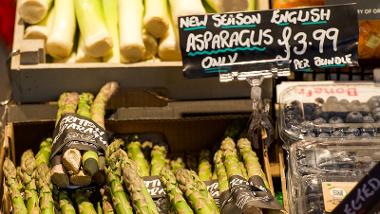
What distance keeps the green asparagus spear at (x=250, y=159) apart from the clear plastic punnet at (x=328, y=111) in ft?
0.53

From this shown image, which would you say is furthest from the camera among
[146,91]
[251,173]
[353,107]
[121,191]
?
[146,91]

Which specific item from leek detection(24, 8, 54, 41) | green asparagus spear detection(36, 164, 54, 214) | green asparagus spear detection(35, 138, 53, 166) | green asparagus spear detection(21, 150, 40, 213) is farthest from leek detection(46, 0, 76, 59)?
green asparagus spear detection(36, 164, 54, 214)

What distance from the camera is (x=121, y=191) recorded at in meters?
2.71

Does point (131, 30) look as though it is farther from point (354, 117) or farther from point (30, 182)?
point (354, 117)

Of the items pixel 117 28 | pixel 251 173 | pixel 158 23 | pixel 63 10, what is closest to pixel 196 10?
pixel 158 23

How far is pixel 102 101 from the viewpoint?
317 centimetres

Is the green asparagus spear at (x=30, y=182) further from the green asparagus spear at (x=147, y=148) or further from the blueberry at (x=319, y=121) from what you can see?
the blueberry at (x=319, y=121)

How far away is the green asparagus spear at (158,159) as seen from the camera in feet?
10.1

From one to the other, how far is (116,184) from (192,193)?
1.02 feet

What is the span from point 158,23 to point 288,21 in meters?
0.70

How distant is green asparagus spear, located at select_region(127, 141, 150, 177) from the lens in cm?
307

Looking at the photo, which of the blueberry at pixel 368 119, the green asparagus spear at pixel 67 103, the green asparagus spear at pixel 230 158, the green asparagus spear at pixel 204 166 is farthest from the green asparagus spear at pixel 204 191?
the blueberry at pixel 368 119

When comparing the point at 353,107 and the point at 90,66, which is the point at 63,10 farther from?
the point at 353,107

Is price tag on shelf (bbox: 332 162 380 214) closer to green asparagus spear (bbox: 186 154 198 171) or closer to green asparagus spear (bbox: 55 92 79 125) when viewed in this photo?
green asparagus spear (bbox: 186 154 198 171)
